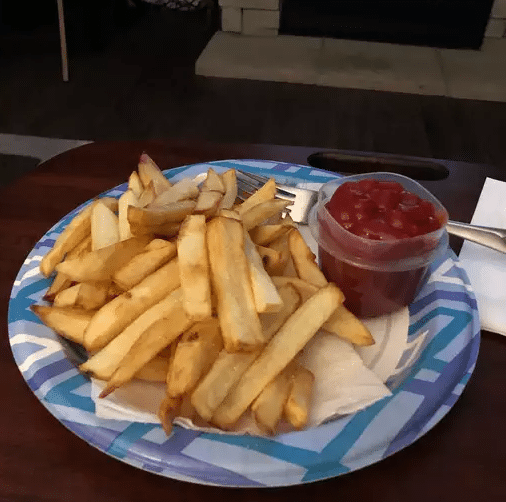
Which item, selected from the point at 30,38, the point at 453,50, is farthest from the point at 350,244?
the point at 30,38

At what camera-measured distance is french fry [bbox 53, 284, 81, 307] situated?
0.94 meters

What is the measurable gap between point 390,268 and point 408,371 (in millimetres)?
214

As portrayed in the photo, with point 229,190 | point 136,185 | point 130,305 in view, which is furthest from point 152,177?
point 130,305

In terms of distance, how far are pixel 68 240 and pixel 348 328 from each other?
546mm

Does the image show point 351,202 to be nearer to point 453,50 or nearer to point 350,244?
point 350,244

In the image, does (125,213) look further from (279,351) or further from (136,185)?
(279,351)

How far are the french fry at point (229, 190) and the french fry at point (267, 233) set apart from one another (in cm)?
9

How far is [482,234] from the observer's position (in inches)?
47.6

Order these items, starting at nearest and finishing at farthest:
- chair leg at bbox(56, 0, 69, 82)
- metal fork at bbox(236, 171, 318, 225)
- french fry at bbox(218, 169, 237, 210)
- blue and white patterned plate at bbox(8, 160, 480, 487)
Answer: blue and white patterned plate at bbox(8, 160, 480, 487) < french fry at bbox(218, 169, 237, 210) < metal fork at bbox(236, 171, 318, 225) < chair leg at bbox(56, 0, 69, 82)

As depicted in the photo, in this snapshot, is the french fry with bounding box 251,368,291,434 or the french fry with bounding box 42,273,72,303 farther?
the french fry with bounding box 42,273,72,303

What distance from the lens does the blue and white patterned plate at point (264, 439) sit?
2.52 ft

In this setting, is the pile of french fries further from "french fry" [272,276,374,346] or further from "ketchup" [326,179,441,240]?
Result: "ketchup" [326,179,441,240]

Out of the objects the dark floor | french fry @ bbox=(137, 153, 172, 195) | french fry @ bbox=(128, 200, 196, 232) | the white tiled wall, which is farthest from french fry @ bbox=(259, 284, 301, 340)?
the white tiled wall

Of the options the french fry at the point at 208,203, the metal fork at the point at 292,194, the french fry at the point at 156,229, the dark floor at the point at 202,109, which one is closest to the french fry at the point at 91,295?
the french fry at the point at 156,229
